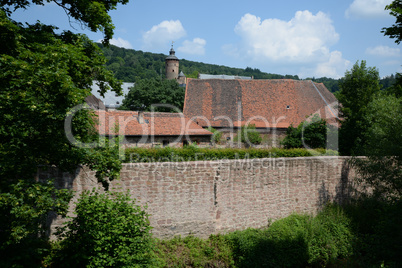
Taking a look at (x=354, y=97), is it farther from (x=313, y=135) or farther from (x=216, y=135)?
(x=216, y=135)

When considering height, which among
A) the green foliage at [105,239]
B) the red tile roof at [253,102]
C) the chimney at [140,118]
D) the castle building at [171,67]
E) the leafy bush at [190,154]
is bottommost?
the green foliage at [105,239]

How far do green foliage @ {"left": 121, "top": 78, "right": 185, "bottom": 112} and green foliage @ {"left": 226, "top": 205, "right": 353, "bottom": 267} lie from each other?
28.5 m

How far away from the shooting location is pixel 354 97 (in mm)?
19125

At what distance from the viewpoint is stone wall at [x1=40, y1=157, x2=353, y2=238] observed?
837 centimetres

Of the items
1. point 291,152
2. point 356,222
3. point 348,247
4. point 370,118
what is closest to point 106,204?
point 348,247

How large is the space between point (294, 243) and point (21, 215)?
765cm

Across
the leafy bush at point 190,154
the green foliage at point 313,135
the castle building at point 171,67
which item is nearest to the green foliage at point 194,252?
the leafy bush at point 190,154

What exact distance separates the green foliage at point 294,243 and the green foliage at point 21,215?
542cm

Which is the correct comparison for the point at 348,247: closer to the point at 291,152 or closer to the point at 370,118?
the point at 291,152

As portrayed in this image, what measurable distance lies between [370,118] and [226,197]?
9.85 metres

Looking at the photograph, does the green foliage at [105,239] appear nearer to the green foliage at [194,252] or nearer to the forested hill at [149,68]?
the green foliage at [194,252]

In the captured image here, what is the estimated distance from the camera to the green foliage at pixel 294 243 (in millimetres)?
8883

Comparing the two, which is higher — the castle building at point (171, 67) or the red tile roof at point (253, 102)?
the castle building at point (171, 67)

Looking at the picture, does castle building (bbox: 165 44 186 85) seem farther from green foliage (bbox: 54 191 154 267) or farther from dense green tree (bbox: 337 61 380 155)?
green foliage (bbox: 54 191 154 267)
